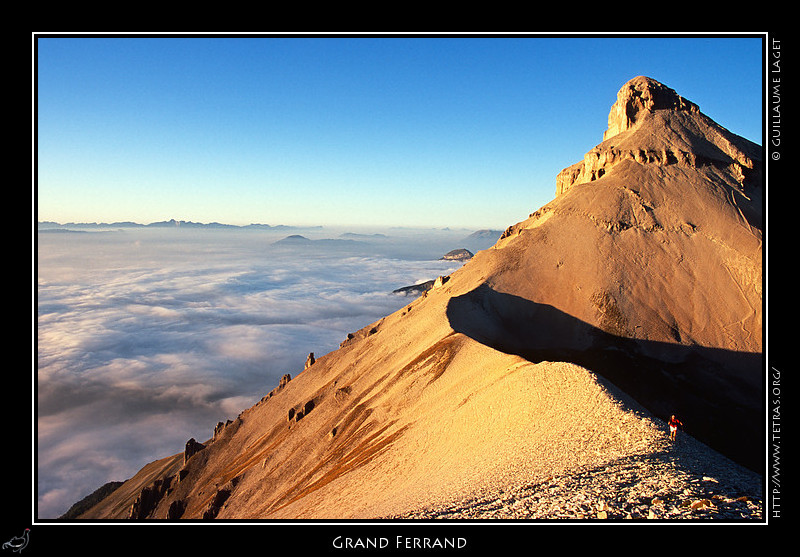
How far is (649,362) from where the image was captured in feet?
152

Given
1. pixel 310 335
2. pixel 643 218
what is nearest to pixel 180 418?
pixel 310 335

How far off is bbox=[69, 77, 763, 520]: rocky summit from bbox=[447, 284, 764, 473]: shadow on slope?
22 centimetres

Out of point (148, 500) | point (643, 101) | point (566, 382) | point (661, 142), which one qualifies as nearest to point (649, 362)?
point (566, 382)

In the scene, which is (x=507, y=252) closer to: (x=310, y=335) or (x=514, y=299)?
(x=514, y=299)

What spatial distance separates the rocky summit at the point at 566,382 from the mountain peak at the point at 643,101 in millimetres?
367

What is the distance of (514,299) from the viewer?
5406 centimetres

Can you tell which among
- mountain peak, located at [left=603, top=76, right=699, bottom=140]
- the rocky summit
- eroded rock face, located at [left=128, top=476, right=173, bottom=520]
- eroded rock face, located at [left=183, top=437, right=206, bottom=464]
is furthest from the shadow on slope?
mountain peak, located at [left=603, top=76, right=699, bottom=140]

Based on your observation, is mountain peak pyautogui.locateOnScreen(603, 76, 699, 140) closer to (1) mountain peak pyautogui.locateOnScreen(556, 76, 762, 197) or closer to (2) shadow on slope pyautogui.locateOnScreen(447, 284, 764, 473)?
(1) mountain peak pyautogui.locateOnScreen(556, 76, 762, 197)

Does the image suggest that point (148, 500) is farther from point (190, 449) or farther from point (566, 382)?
point (566, 382)

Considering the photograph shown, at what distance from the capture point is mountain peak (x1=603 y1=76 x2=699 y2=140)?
7638cm

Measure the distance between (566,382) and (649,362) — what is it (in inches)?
1207

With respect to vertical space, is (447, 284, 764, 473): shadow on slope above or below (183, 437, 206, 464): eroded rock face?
above
